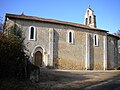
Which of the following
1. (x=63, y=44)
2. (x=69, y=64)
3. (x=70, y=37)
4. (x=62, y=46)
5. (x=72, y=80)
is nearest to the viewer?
(x=72, y=80)

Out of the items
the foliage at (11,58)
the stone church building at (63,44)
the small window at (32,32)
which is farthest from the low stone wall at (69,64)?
the foliage at (11,58)

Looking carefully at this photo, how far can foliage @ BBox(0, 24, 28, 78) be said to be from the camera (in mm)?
13531

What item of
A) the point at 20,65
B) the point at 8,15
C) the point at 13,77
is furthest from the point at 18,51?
the point at 8,15

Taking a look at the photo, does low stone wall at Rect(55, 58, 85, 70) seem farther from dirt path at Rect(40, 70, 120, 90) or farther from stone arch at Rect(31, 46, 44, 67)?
dirt path at Rect(40, 70, 120, 90)

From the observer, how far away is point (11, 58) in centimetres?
1389

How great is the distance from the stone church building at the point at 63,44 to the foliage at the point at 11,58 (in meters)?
12.0

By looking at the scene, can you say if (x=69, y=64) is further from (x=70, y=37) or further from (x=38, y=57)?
(x=38, y=57)

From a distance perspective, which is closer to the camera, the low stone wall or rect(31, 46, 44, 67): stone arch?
rect(31, 46, 44, 67): stone arch

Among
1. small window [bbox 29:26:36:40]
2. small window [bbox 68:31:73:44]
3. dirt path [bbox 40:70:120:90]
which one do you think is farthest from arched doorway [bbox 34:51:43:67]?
dirt path [bbox 40:70:120:90]

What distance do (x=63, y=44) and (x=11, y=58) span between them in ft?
59.1

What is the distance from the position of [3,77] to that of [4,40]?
264cm

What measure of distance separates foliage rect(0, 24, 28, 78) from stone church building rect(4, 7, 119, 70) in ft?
39.4

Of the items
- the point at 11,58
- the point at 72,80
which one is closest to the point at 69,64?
the point at 72,80

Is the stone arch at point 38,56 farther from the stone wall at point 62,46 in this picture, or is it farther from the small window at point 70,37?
the small window at point 70,37
